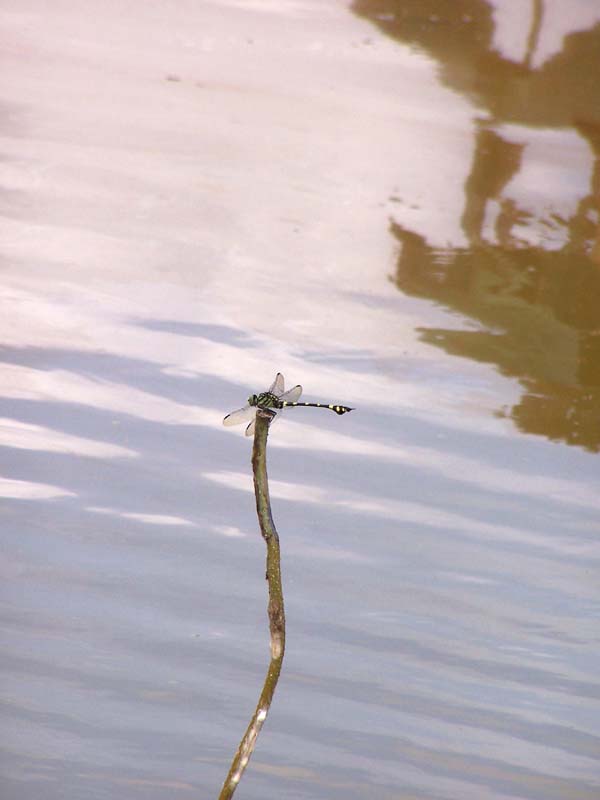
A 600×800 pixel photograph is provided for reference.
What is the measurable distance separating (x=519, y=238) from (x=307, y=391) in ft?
1.37

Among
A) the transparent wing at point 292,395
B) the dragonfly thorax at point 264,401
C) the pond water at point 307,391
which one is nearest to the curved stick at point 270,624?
the dragonfly thorax at point 264,401

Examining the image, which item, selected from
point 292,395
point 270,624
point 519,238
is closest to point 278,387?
point 292,395

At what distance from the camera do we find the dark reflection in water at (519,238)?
1067 millimetres

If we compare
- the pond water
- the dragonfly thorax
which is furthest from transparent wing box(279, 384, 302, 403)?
the pond water

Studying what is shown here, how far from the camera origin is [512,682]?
1.58 meters

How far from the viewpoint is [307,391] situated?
1.36m

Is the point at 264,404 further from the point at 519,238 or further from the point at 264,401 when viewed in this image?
the point at 519,238

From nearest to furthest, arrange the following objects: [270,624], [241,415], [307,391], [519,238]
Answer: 1. [270,624]
2. [241,415]
3. [519,238]
4. [307,391]

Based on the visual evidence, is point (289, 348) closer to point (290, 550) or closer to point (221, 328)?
point (221, 328)

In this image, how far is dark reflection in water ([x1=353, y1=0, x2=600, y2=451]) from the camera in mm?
1067

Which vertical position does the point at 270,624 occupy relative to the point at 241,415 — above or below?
below

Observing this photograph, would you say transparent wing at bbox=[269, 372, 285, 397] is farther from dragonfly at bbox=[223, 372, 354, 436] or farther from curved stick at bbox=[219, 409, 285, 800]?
curved stick at bbox=[219, 409, 285, 800]

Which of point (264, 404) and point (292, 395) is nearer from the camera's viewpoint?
point (264, 404)

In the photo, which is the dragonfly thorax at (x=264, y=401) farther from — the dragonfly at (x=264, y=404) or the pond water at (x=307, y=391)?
the pond water at (x=307, y=391)
